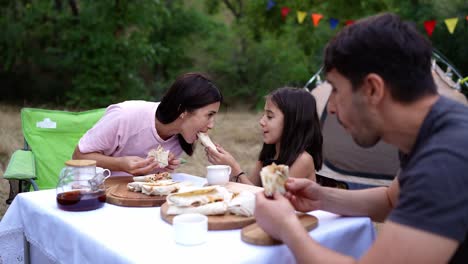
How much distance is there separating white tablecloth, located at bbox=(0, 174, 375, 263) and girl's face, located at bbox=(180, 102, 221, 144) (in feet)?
2.64

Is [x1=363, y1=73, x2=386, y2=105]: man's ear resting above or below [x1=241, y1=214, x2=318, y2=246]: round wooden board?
above

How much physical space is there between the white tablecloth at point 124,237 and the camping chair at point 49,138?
Answer: 1092mm

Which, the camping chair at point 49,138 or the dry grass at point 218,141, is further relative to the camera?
the dry grass at point 218,141

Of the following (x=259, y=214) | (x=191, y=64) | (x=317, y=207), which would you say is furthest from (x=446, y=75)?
(x=191, y=64)

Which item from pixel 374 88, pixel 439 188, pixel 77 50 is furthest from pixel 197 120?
pixel 77 50

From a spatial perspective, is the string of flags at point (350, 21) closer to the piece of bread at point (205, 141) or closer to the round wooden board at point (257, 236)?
the piece of bread at point (205, 141)

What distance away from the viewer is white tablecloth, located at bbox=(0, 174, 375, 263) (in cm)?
127

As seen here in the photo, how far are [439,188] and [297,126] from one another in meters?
1.72

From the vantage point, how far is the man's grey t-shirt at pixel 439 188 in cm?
96

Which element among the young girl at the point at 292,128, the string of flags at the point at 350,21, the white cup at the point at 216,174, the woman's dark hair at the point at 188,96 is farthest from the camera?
the string of flags at the point at 350,21

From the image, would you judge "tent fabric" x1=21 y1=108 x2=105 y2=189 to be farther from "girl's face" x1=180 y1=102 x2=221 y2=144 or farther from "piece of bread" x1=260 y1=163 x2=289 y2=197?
"piece of bread" x1=260 y1=163 x2=289 y2=197

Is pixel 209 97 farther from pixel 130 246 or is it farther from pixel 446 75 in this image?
pixel 446 75

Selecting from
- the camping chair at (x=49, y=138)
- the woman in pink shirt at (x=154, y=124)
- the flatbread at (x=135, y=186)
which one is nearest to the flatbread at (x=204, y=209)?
the flatbread at (x=135, y=186)

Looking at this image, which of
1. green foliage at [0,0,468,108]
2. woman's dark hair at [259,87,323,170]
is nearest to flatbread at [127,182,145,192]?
woman's dark hair at [259,87,323,170]
